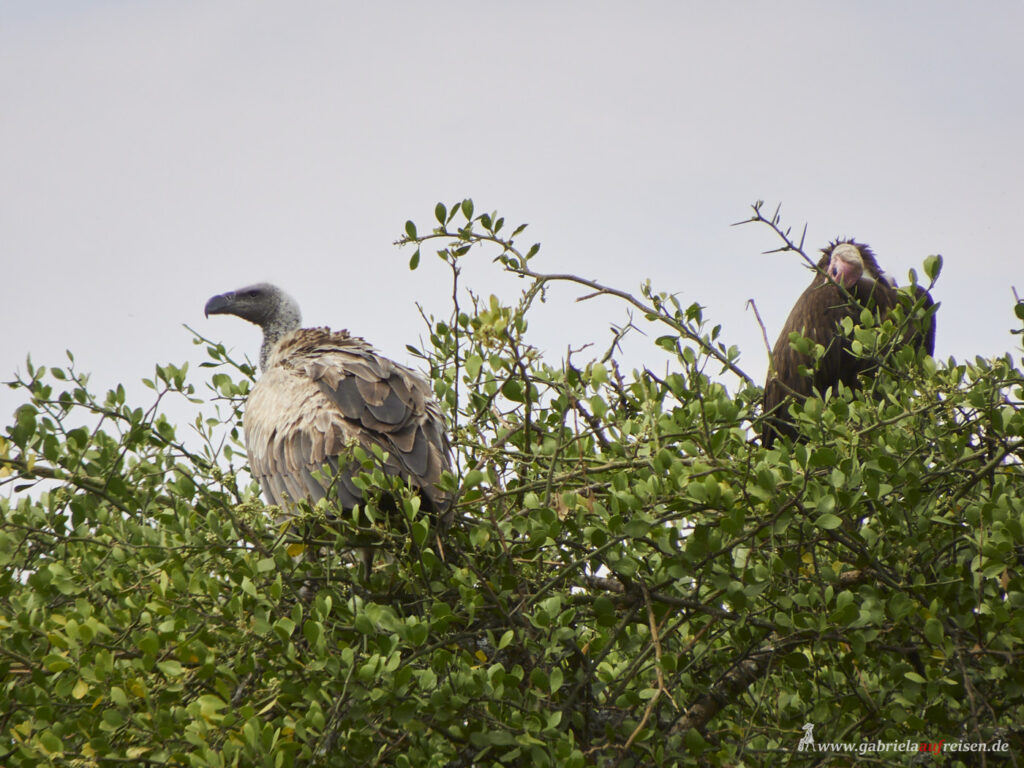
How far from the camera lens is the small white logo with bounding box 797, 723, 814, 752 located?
2643mm

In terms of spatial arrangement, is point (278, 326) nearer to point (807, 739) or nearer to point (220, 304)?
A: point (220, 304)

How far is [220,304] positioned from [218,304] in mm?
13

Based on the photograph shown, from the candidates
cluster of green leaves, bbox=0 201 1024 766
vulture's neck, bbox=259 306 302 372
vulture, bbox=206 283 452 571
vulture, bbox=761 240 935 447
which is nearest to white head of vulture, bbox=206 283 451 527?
vulture, bbox=206 283 452 571

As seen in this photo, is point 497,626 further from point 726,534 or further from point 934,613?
point 934,613

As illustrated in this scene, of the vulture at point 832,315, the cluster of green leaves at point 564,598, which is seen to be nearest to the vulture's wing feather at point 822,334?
the vulture at point 832,315

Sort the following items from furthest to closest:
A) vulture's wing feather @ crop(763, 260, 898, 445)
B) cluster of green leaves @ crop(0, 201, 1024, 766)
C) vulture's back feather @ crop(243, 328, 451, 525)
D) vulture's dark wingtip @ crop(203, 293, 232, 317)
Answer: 1. vulture's dark wingtip @ crop(203, 293, 232, 317)
2. vulture's wing feather @ crop(763, 260, 898, 445)
3. vulture's back feather @ crop(243, 328, 451, 525)
4. cluster of green leaves @ crop(0, 201, 1024, 766)

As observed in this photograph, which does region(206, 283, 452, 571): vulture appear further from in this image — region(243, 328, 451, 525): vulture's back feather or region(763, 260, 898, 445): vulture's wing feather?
region(763, 260, 898, 445): vulture's wing feather

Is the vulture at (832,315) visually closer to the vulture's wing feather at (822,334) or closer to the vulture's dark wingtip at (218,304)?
the vulture's wing feather at (822,334)

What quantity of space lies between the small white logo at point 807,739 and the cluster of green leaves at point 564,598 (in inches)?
1.2

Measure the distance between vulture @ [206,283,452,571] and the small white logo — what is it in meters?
1.42

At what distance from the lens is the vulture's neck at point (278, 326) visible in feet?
21.3

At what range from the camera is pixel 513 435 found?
3.29 meters

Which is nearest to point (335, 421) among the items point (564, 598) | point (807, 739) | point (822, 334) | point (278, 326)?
point (564, 598)

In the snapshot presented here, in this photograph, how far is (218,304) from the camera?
21.3 ft
